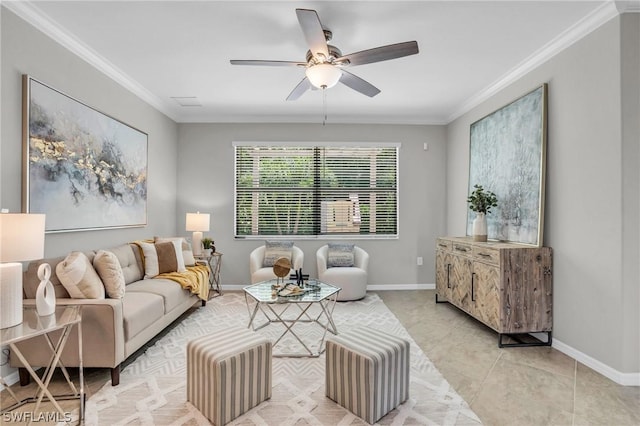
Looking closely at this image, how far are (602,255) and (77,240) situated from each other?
4532mm

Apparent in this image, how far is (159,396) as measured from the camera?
91.4 inches

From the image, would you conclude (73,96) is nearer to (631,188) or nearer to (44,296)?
(44,296)

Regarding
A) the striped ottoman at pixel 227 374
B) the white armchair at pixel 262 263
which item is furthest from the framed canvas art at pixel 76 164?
the striped ottoman at pixel 227 374

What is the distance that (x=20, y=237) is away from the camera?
1.99 metres

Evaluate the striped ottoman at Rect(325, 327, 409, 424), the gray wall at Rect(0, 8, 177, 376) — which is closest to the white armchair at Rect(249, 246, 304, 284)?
the gray wall at Rect(0, 8, 177, 376)

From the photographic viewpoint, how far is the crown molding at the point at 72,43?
8.26 ft

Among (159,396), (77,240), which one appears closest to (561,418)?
(159,396)

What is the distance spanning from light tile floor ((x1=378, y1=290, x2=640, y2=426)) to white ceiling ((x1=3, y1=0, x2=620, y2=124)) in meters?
2.77

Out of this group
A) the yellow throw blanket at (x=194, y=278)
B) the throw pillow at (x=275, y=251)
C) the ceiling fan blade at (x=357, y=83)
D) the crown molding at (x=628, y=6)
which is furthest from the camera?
the throw pillow at (x=275, y=251)

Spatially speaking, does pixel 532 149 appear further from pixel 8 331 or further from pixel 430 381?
pixel 8 331

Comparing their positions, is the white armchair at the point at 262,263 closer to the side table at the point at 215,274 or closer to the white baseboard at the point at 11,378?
the side table at the point at 215,274

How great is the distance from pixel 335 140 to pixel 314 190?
34.9 inches

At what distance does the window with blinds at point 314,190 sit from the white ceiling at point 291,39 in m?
1.20

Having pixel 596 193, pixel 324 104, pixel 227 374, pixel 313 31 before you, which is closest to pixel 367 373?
pixel 227 374
